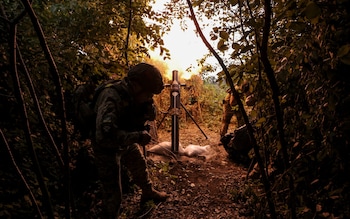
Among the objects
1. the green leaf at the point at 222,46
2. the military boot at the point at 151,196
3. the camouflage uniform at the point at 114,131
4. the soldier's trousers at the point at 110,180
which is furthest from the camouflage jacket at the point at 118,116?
the green leaf at the point at 222,46

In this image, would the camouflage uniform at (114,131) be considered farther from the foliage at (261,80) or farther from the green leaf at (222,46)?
the green leaf at (222,46)

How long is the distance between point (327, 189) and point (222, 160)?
3.69 metres

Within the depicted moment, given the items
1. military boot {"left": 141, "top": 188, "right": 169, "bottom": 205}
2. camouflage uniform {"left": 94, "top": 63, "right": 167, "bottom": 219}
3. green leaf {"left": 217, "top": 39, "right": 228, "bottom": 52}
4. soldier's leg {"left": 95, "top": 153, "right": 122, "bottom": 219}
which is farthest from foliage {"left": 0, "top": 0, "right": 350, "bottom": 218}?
military boot {"left": 141, "top": 188, "right": 169, "bottom": 205}

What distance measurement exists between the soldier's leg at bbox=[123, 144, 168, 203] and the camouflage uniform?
12 cm

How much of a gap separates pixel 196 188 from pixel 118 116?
2257mm

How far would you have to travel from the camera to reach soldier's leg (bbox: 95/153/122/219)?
9.37 feet

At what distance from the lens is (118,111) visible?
2.62 meters

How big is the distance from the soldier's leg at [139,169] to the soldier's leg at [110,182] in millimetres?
433

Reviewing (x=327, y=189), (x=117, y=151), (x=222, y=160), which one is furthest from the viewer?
(x=222, y=160)

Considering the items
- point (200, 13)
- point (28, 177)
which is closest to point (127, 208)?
point (28, 177)

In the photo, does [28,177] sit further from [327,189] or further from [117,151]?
[327,189]

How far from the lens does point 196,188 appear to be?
4273 millimetres

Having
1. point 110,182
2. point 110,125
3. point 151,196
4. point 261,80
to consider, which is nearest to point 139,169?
point 151,196

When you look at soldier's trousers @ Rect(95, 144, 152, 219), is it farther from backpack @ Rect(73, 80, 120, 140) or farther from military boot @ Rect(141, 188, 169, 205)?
military boot @ Rect(141, 188, 169, 205)
